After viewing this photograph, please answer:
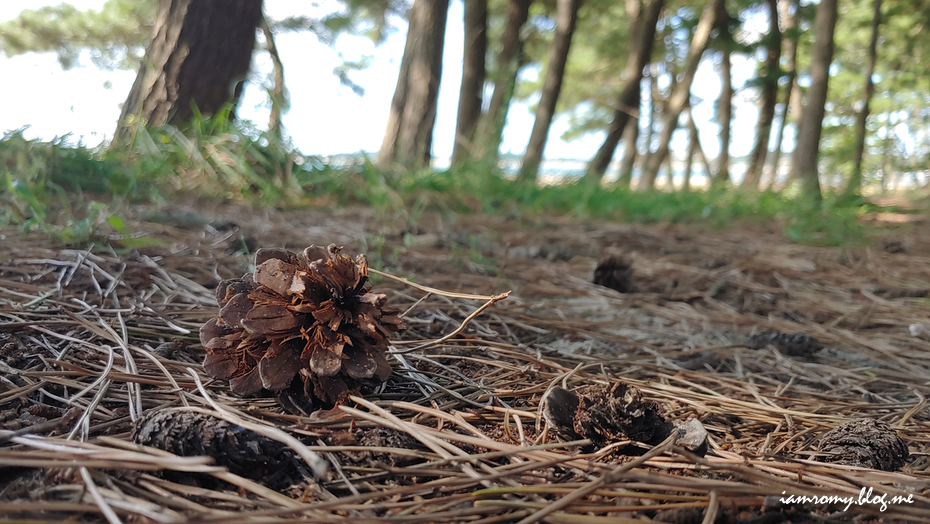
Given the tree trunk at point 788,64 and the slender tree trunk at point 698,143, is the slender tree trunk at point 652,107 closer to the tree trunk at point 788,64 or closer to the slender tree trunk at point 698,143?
the slender tree trunk at point 698,143

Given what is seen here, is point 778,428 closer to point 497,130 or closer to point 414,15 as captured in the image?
point 497,130

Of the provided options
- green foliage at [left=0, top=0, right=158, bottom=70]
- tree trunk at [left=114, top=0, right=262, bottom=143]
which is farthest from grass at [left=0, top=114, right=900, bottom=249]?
green foliage at [left=0, top=0, right=158, bottom=70]

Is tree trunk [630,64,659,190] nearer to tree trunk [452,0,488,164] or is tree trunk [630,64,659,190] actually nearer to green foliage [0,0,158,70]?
tree trunk [452,0,488,164]

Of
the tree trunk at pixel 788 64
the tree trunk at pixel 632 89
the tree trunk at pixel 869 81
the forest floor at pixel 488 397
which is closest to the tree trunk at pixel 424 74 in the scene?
the tree trunk at pixel 632 89

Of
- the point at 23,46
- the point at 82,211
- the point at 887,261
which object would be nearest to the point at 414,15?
the point at 82,211

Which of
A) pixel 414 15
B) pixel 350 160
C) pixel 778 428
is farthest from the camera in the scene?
pixel 414 15
